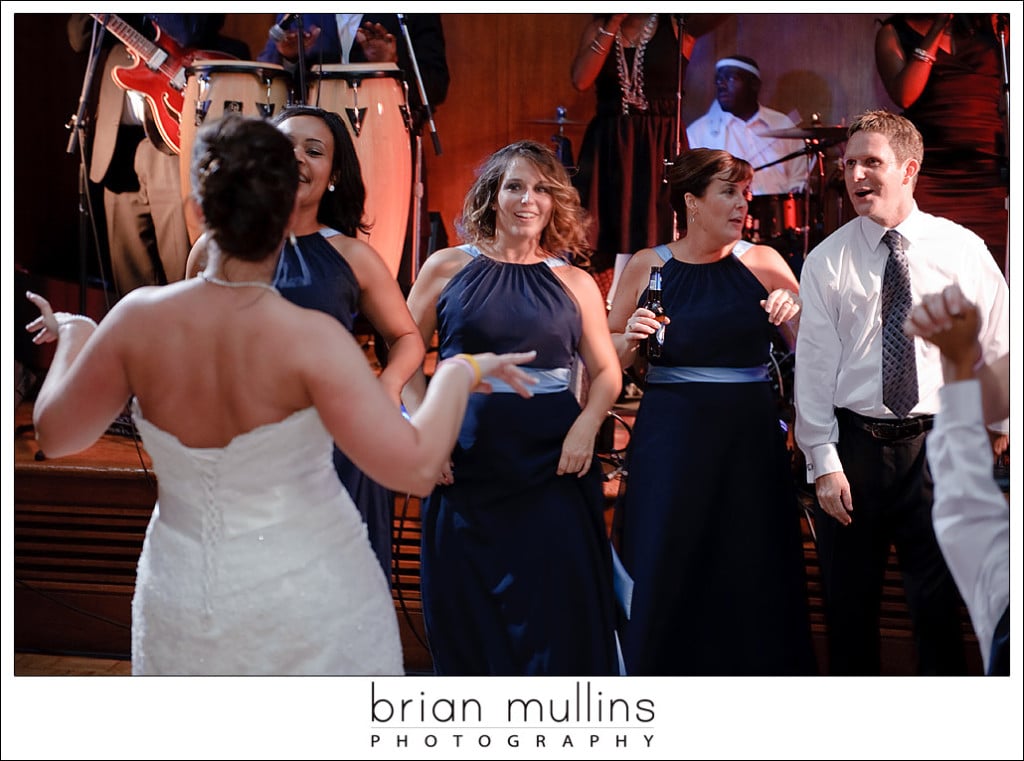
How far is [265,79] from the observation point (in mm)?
3512

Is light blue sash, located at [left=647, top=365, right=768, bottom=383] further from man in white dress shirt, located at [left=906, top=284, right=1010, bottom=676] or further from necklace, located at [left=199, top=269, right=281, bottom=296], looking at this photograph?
necklace, located at [left=199, top=269, right=281, bottom=296]

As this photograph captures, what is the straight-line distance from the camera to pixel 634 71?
3576mm

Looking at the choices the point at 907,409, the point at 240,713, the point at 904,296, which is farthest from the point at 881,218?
the point at 240,713

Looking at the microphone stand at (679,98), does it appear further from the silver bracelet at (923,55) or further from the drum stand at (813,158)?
the silver bracelet at (923,55)

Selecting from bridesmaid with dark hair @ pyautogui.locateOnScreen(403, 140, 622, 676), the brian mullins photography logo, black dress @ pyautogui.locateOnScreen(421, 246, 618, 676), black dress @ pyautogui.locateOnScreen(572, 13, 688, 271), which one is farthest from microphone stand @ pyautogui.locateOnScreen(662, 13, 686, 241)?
the brian mullins photography logo

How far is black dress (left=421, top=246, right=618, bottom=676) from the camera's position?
113 inches

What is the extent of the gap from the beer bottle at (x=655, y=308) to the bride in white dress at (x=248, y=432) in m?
Answer: 0.82

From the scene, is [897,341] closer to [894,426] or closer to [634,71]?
[894,426]

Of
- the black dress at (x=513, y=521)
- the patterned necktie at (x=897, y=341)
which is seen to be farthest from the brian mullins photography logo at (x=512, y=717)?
the patterned necktie at (x=897, y=341)

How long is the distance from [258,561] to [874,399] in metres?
1.61

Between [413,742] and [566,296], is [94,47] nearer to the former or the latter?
[566,296]

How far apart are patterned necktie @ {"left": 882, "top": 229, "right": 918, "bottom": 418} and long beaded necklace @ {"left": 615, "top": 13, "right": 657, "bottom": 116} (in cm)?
106

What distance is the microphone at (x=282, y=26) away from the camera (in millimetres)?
3555

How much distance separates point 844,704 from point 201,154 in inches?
78.2
